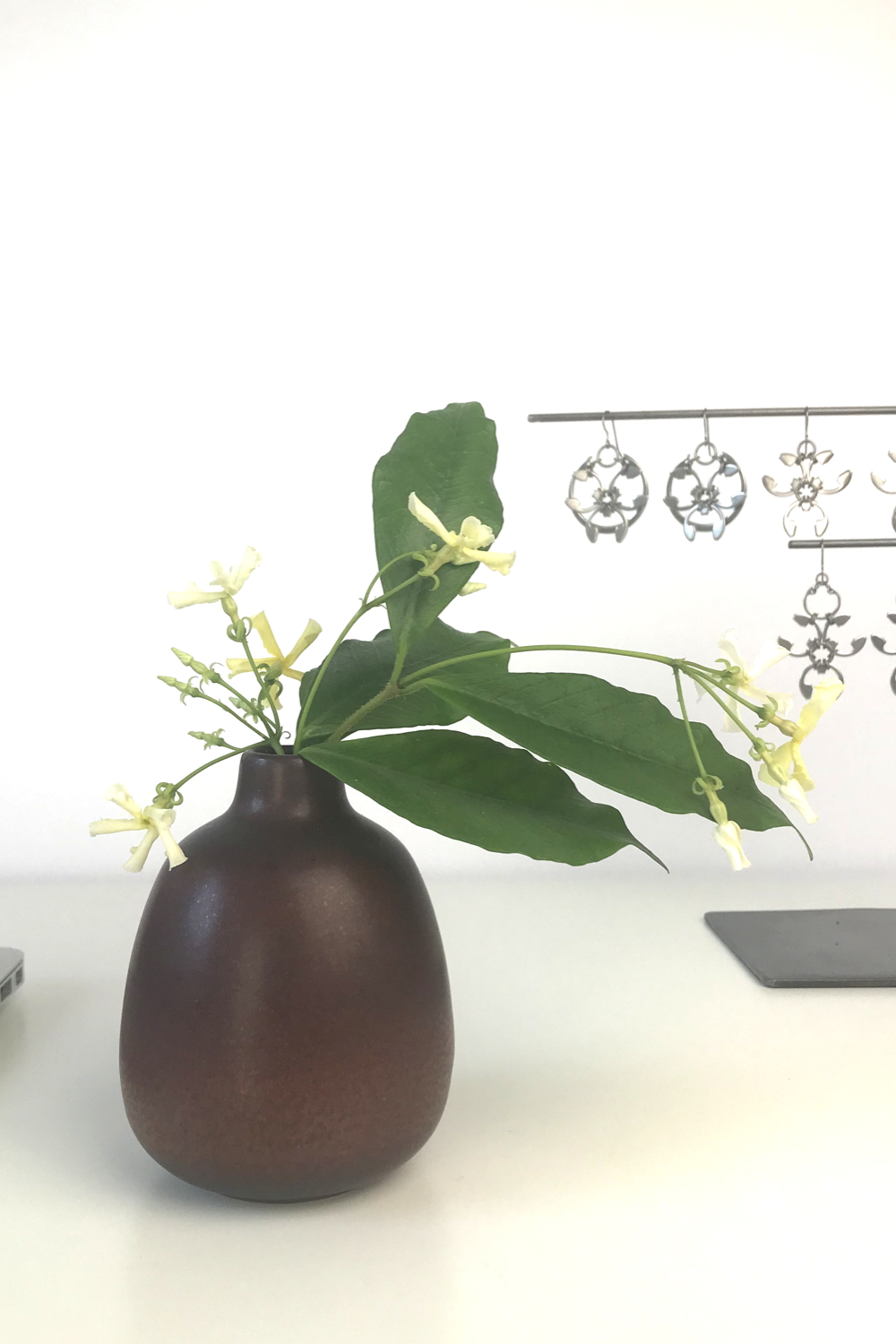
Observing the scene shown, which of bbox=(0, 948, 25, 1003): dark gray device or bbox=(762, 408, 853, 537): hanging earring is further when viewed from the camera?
bbox=(762, 408, 853, 537): hanging earring

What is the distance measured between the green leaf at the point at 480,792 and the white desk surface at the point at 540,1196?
21 cm

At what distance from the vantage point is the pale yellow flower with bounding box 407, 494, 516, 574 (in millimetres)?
554

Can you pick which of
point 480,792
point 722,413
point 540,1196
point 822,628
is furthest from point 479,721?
point 822,628

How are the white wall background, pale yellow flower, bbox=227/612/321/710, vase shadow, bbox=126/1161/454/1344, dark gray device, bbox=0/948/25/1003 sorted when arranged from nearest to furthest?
vase shadow, bbox=126/1161/454/1344
pale yellow flower, bbox=227/612/321/710
dark gray device, bbox=0/948/25/1003
the white wall background

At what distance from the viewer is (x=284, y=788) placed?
0.62 m

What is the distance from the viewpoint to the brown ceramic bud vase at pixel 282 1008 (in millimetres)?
573

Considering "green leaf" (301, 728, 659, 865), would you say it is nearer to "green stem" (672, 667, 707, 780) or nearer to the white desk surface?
"green stem" (672, 667, 707, 780)

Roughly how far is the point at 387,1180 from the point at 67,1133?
211 millimetres

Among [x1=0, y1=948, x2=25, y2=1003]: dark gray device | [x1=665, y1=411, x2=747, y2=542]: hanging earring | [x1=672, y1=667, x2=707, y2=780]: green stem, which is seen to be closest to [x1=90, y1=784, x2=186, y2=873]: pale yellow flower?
[x1=672, y1=667, x2=707, y2=780]: green stem

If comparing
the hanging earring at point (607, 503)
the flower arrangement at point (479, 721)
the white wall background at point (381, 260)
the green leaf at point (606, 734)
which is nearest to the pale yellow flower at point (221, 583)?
the flower arrangement at point (479, 721)

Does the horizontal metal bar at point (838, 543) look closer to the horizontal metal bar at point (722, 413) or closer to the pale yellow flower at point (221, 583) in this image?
the horizontal metal bar at point (722, 413)

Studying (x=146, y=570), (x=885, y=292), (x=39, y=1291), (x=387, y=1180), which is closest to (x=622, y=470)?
(x=885, y=292)

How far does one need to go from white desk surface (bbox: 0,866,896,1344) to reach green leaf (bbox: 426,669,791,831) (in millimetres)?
223

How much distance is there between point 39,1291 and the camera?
1.81 feet
